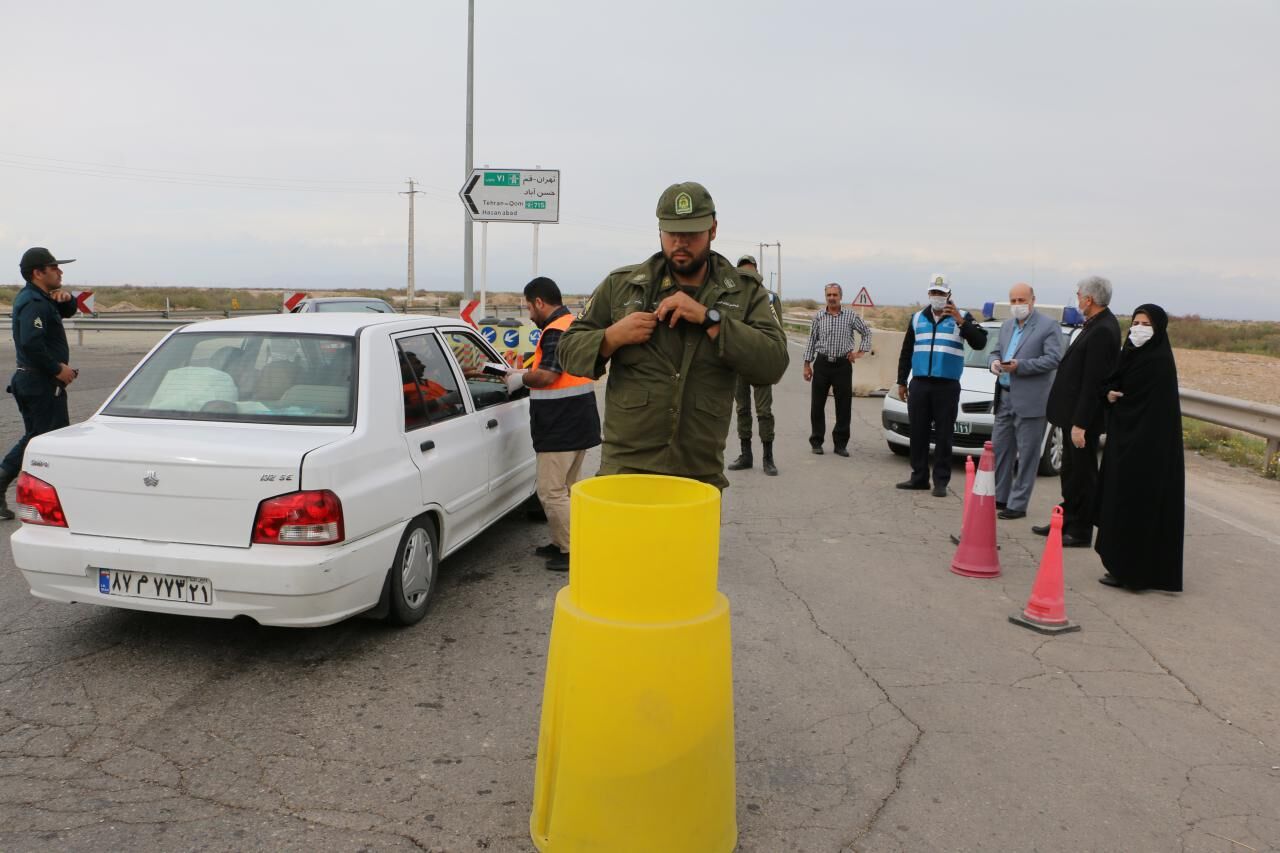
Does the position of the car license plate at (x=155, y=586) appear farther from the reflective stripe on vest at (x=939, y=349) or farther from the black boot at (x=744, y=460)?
the reflective stripe on vest at (x=939, y=349)

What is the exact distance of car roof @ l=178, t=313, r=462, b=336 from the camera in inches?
201

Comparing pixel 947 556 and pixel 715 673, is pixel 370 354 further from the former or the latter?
pixel 947 556

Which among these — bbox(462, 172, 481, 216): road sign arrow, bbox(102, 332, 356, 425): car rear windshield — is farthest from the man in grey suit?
bbox(462, 172, 481, 216): road sign arrow

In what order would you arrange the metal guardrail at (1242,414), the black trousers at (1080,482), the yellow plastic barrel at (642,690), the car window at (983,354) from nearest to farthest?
the yellow plastic barrel at (642,690), the black trousers at (1080,482), the metal guardrail at (1242,414), the car window at (983,354)

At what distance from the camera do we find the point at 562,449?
6062mm

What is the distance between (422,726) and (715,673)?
1.55m

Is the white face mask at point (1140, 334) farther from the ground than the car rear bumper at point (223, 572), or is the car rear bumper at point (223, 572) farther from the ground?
the white face mask at point (1140, 334)

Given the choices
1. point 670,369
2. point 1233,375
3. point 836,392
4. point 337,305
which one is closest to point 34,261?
point 670,369

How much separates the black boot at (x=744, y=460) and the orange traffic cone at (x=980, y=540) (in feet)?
12.1

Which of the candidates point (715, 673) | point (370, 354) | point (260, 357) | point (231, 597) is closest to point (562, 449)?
point (370, 354)

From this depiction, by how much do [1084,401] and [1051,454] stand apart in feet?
12.3

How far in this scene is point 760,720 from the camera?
4.00 metres

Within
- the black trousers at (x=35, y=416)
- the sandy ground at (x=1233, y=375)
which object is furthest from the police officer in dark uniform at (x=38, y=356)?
the sandy ground at (x=1233, y=375)

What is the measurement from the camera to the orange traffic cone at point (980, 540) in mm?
6293
